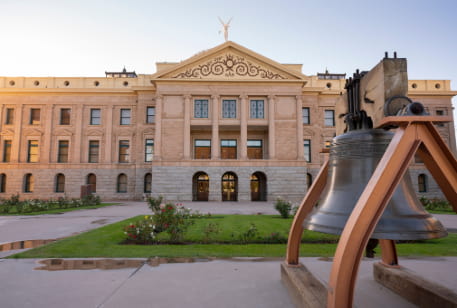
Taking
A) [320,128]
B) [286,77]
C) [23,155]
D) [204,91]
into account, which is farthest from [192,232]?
[23,155]

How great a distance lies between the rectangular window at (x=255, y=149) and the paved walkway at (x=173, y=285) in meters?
28.5

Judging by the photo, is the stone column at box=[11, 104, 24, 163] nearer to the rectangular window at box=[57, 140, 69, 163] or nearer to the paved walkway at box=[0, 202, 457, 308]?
the rectangular window at box=[57, 140, 69, 163]

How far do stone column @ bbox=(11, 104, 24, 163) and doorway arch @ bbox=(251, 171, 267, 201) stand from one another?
29125 mm

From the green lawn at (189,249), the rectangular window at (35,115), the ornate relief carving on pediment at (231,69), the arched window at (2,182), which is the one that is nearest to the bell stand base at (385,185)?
the green lawn at (189,249)

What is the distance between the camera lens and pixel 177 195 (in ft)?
100

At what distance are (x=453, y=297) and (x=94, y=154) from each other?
37701 mm

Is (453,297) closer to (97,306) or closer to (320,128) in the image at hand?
(97,306)

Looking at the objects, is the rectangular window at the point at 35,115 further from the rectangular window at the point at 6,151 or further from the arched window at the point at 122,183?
the arched window at the point at 122,183

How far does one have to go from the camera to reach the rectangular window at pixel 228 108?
32812 millimetres

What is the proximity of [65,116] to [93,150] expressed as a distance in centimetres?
588

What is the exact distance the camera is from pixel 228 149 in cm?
3441

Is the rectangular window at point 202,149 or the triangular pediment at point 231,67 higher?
the triangular pediment at point 231,67

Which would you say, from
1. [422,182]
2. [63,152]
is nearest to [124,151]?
[63,152]

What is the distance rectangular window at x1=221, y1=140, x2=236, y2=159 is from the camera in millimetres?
34219
